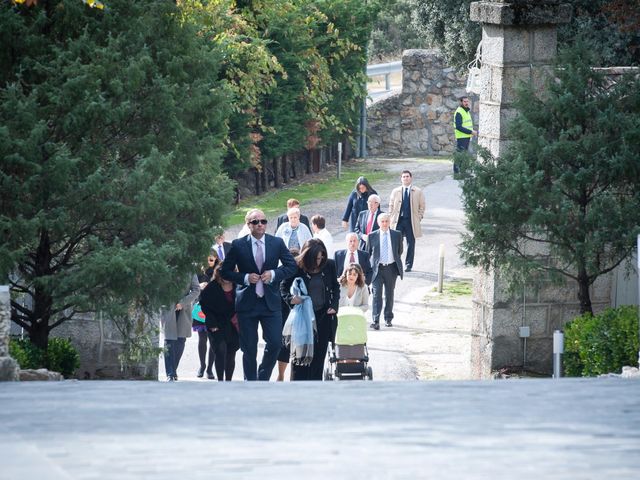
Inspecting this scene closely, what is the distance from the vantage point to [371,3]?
34969mm

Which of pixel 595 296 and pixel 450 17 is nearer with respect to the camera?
pixel 595 296

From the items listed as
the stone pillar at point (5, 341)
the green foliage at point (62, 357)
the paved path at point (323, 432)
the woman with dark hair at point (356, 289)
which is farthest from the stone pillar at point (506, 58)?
the stone pillar at point (5, 341)

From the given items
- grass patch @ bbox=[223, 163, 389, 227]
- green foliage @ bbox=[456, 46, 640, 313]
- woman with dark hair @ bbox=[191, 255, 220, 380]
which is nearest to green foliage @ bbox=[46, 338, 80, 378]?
woman with dark hair @ bbox=[191, 255, 220, 380]

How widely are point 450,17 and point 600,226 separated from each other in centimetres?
1524

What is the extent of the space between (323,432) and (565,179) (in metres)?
7.05

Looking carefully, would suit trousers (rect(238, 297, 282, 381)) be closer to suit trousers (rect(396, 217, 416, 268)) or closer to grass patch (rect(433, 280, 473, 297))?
grass patch (rect(433, 280, 473, 297))

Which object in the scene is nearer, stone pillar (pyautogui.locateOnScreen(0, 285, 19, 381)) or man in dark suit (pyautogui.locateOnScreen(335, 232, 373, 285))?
stone pillar (pyautogui.locateOnScreen(0, 285, 19, 381))

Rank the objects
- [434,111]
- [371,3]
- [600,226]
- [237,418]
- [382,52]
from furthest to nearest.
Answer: [382,52]
[434,111]
[371,3]
[600,226]
[237,418]

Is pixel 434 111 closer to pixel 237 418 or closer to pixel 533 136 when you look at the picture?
pixel 533 136

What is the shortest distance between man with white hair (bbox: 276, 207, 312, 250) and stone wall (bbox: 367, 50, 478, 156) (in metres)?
19.0

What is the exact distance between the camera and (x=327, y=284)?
14.9m

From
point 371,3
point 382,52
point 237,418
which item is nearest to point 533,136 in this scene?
point 237,418

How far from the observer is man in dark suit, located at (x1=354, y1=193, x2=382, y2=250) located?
21.2 m

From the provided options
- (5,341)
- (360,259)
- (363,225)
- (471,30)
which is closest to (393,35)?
(471,30)
